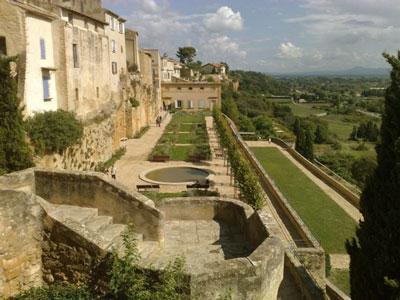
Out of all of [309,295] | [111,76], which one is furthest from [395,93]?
[111,76]

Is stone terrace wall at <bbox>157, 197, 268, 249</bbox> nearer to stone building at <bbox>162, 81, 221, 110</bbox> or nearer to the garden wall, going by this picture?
the garden wall

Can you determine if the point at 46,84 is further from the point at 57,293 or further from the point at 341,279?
the point at 341,279

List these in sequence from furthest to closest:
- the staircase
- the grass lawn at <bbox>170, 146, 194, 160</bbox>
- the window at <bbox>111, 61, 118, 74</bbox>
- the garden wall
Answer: the window at <bbox>111, 61, 118, 74</bbox> → the grass lawn at <bbox>170, 146, 194, 160</bbox> → the garden wall → the staircase

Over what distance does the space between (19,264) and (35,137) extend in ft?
37.8

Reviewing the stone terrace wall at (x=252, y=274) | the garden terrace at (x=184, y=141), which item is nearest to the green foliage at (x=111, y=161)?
the garden terrace at (x=184, y=141)

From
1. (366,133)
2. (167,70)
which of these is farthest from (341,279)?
(366,133)

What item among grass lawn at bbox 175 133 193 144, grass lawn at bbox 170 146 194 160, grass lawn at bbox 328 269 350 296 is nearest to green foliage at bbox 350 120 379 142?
grass lawn at bbox 175 133 193 144

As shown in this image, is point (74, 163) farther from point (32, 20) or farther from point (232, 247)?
point (232, 247)

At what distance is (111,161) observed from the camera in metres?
29.3

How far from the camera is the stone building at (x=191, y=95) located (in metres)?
72.3

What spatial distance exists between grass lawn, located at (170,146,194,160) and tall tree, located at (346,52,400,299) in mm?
25465

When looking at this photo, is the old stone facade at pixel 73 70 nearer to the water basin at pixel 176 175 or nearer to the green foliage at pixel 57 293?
the water basin at pixel 176 175

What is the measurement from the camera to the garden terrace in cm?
3269

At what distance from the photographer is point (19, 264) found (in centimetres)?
766
